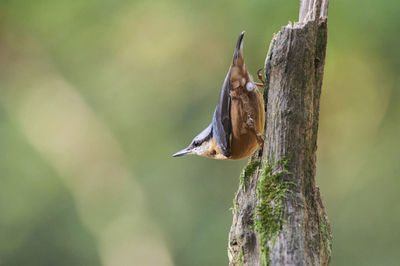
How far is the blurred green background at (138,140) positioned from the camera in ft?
18.9

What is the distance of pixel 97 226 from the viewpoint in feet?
20.7

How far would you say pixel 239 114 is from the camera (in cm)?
291

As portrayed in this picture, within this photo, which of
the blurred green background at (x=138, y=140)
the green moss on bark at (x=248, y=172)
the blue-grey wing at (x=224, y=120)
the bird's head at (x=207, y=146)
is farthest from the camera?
the blurred green background at (x=138, y=140)

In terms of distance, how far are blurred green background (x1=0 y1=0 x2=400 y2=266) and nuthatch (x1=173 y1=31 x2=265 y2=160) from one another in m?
2.96

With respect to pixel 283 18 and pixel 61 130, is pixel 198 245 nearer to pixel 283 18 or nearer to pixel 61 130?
pixel 61 130

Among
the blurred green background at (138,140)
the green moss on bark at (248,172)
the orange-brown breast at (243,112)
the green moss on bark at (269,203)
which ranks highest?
the blurred green background at (138,140)

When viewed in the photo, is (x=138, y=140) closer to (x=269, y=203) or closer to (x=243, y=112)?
(x=243, y=112)

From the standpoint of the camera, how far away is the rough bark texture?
232 centimetres

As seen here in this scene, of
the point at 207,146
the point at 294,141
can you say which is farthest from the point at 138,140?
the point at 294,141

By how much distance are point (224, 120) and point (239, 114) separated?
117 mm

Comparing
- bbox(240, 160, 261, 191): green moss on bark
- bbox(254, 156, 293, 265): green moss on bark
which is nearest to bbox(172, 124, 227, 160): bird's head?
bbox(240, 160, 261, 191): green moss on bark

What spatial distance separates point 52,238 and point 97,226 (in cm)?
67

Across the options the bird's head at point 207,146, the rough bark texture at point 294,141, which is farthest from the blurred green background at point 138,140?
the rough bark texture at point 294,141

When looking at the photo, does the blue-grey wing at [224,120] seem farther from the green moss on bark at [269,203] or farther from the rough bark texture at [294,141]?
the green moss on bark at [269,203]
